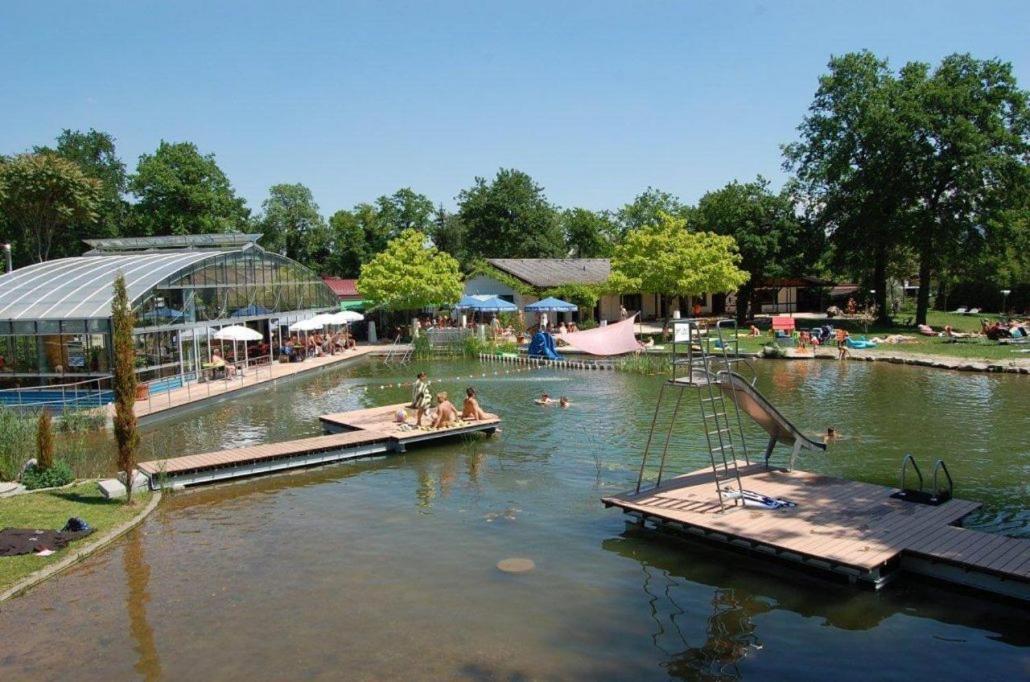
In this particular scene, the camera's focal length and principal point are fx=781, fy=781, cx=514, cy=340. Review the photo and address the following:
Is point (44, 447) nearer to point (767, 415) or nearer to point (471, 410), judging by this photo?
point (471, 410)

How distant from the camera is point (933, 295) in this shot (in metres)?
69.0

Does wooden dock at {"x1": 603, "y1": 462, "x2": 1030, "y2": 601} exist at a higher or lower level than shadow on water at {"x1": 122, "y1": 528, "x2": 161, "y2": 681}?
higher

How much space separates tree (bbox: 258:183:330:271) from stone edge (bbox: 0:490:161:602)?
66.9 m

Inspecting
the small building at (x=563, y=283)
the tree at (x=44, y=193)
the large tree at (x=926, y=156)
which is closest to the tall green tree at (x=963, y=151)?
the large tree at (x=926, y=156)

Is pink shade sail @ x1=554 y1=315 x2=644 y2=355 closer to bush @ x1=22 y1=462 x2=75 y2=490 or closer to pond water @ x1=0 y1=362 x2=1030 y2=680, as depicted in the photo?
pond water @ x1=0 y1=362 x2=1030 y2=680

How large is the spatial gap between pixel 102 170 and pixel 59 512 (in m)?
75.3

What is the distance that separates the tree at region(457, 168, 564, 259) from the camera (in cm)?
7412

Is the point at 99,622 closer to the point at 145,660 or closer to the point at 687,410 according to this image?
the point at 145,660

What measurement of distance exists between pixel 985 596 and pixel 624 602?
15.7 feet

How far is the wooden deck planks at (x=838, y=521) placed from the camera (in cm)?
1065

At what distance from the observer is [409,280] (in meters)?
45.5

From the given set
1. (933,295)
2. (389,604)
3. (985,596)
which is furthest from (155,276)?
(933,295)

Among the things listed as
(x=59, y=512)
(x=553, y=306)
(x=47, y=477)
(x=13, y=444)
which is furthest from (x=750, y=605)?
(x=553, y=306)

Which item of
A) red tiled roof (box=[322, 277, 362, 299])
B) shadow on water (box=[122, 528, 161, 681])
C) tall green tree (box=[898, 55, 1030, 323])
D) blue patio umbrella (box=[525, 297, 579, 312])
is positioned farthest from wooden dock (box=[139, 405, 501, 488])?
red tiled roof (box=[322, 277, 362, 299])
